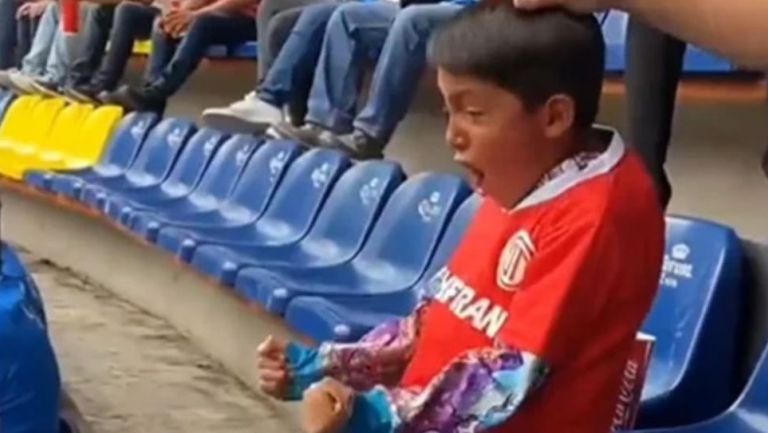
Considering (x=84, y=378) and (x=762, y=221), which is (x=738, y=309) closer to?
(x=762, y=221)

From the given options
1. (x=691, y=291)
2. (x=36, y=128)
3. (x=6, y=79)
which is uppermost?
(x=691, y=291)

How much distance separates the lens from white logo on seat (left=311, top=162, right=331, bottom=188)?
10.4ft

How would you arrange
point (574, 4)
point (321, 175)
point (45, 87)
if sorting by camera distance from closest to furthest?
point (574, 4), point (321, 175), point (45, 87)

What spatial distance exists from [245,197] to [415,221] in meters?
1.01

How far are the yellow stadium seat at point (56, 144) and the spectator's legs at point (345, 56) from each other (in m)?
1.77

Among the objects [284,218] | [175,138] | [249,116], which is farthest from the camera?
[175,138]

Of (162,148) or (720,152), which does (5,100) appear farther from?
(720,152)

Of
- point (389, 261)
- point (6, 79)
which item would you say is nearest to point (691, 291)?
point (389, 261)

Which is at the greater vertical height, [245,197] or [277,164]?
[277,164]

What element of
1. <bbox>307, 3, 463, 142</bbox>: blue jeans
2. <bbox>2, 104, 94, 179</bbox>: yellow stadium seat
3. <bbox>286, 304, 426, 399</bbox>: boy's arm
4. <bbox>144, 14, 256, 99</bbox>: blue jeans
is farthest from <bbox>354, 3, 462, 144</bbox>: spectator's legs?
<bbox>2, 104, 94, 179</bbox>: yellow stadium seat

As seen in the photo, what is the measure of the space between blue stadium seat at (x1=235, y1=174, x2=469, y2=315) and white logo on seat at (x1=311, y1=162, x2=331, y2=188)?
13.9 inches

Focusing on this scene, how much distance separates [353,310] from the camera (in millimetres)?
2355

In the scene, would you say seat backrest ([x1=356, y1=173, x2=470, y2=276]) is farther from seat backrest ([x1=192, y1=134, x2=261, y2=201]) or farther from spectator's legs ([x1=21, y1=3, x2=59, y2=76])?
spectator's legs ([x1=21, y1=3, x2=59, y2=76])

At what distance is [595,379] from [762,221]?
1308 millimetres
